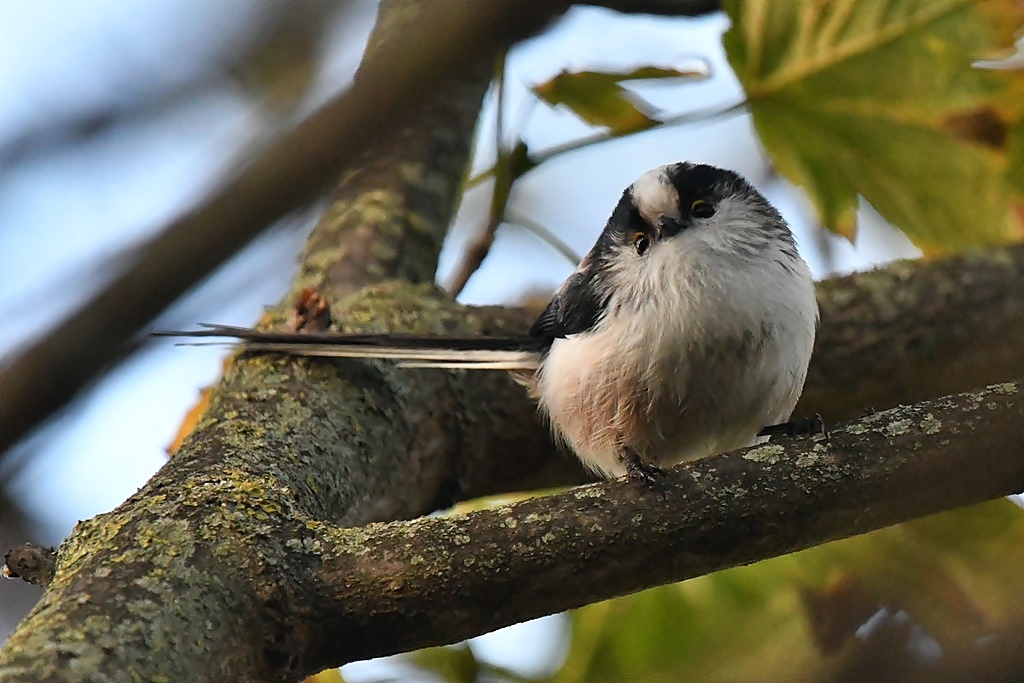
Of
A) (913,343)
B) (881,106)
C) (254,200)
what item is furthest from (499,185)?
(254,200)

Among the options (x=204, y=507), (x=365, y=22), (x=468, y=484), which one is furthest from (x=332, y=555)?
(x=365, y=22)

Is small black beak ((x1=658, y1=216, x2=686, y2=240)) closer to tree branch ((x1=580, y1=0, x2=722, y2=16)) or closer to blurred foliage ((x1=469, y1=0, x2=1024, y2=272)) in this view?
blurred foliage ((x1=469, y1=0, x2=1024, y2=272))

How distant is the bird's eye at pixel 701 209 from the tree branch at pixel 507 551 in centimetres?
66

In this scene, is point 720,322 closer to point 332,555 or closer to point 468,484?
Result: point 468,484

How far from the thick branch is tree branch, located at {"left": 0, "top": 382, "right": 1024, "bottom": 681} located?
1.25 ft

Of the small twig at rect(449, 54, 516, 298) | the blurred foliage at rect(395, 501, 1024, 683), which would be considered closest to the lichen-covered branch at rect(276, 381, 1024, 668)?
the blurred foliage at rect(395, 501, 1024, 683)

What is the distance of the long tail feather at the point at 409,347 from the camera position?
4.80 feet

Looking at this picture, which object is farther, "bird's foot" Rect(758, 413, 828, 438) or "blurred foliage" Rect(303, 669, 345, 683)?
"bird's foot" Rect(758, 413, 828, 438)

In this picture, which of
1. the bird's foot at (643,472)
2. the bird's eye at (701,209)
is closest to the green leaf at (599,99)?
the bird's eye at (701,209)

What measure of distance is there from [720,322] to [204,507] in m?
0.72

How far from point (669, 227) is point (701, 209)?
77 millimetres

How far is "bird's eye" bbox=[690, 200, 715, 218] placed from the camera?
1595 mm

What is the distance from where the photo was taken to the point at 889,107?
5.31 ft

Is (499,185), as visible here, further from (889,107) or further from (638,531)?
(638,531)
